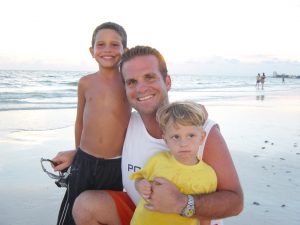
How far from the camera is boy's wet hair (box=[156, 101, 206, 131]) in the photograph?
2.37m

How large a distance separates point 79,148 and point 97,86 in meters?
0.67

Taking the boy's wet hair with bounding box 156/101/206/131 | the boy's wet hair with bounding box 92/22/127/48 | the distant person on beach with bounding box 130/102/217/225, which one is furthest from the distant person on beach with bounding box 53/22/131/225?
the boy's wet hair with bounding box 156/101/206/131

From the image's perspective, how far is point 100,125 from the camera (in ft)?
11.8

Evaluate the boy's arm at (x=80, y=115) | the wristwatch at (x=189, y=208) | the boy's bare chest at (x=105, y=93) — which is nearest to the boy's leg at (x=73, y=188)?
the boy's arm at (x=80, y=115)

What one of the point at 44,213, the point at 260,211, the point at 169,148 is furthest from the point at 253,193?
the point at 169,148

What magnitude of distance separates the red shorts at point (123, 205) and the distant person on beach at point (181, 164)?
0.39m

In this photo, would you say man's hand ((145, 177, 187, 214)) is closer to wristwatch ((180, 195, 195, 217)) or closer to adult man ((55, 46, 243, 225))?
wristwatch ((180, 195, 195, 217))

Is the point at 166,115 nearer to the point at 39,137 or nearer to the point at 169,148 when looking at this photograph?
the point at 169,148

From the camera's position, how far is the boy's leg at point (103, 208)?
2764mm

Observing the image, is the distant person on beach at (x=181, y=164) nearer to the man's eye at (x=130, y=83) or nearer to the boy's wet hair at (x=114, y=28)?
the man's eye at (x=130, y=83)

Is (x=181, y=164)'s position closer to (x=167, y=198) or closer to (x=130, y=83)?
(x=167, y=198)

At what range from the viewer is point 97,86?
3.83m

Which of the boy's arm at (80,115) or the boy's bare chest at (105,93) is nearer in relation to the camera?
the boy's bare chest at (105,93)

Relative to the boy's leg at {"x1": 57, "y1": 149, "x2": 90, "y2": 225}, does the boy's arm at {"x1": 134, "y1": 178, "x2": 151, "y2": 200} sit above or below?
above
